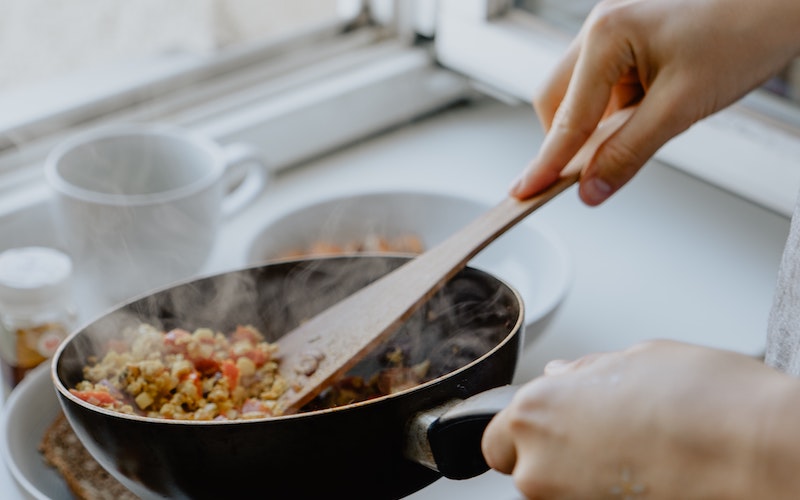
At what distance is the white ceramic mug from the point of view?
81 centimetres

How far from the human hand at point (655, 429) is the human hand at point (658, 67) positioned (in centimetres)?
28

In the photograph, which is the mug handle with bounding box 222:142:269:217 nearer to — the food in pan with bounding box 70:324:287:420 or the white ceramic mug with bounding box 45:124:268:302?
the white ceramic mug with bounding box 45:124:268:302

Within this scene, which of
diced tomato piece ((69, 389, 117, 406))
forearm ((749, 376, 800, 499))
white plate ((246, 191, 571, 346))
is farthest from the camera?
white plate ((246, 191, 571, 346))

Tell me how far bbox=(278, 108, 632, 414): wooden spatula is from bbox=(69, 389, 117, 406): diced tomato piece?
0.35 feet

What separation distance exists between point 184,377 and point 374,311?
13 centimetres

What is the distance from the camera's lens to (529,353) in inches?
34.0

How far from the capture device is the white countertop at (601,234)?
883 millimetres

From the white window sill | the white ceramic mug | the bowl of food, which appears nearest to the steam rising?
the bowl of food

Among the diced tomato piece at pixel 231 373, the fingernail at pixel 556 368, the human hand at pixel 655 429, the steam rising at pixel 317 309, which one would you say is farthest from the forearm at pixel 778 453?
the diced tomato piece at pixel 231 373

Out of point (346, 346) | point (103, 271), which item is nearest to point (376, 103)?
point (103, 271)

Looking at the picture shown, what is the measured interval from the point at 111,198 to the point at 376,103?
42cm

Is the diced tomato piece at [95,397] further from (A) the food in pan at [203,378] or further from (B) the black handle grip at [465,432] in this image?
(B) the black handle grip at [465,432]

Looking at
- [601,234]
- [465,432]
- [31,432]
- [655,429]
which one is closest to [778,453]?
[655,429]

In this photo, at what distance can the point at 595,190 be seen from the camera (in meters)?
0.75
